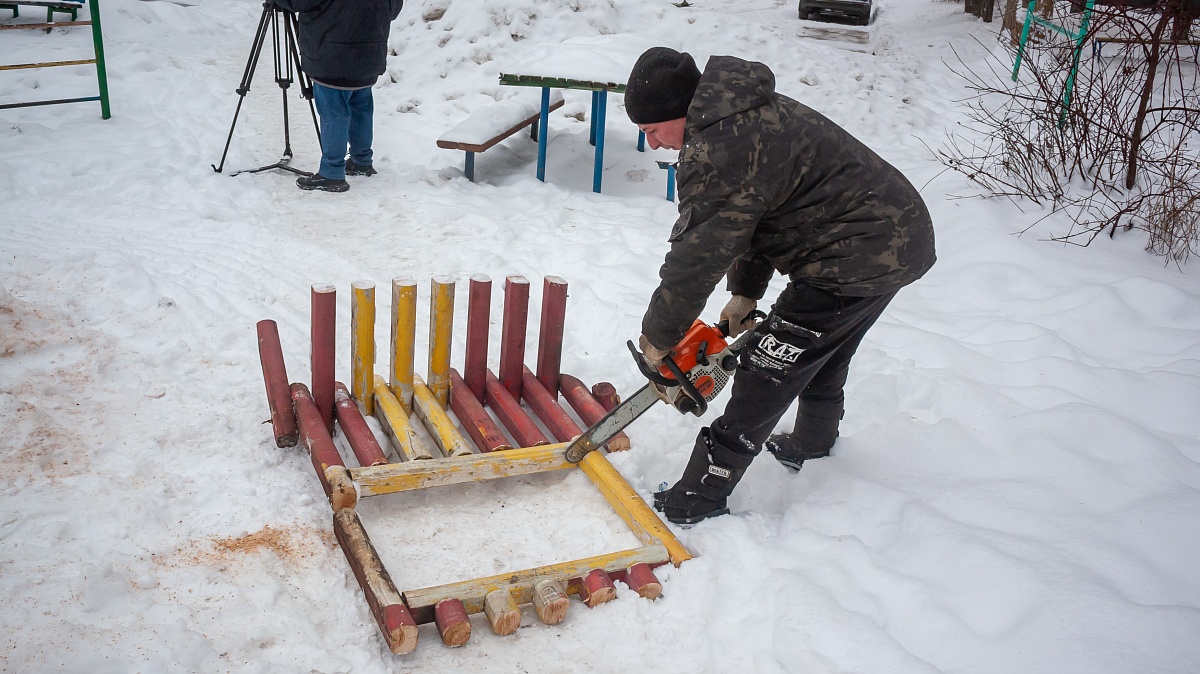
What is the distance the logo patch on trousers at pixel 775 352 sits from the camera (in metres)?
2.59

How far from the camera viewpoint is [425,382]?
11.7 feet

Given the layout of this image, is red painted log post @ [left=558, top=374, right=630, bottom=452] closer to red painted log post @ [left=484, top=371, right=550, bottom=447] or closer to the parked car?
red painted log post @ [left=484, top=371, right=550, bottom=447]

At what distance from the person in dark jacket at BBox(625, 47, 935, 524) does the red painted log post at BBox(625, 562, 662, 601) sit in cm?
42

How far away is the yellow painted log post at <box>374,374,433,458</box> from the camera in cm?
297

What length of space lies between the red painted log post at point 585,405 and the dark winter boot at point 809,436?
0.56 metres

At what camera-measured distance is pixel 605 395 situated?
3.45 m

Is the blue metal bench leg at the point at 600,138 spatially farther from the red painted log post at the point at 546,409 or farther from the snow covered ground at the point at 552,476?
the red painted log post at the point at 546,409

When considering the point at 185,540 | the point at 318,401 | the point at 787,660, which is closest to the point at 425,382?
the point at 318,401

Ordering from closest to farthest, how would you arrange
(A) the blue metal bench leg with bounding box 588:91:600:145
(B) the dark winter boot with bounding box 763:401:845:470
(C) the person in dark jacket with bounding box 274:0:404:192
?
1. (B) the dark winter boot with bounding box 763:401:845:470
2. (C) the person in dark jacket with bounding box 274:0:404:192
3. (A) the blue metal bench leg with bounding box 588:91:600:145

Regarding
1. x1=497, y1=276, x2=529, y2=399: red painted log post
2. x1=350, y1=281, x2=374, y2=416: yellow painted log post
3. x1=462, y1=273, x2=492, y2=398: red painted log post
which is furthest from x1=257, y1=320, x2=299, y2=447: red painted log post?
x1=497, y1=276, x2=529, y2=399: red painted log post

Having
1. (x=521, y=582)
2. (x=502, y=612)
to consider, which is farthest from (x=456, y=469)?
(x=502, y=612)

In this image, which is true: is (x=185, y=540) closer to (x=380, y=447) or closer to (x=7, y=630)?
(x=7, y=630)

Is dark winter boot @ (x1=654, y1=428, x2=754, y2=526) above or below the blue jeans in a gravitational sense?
below

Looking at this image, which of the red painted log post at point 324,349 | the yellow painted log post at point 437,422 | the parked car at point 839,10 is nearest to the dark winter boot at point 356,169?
the yellow painted log post at point 437,422
